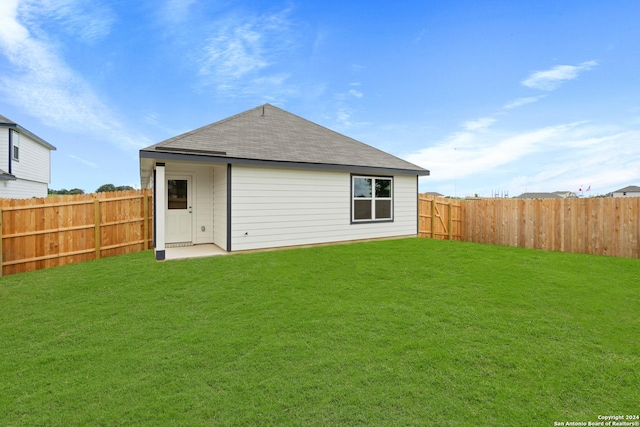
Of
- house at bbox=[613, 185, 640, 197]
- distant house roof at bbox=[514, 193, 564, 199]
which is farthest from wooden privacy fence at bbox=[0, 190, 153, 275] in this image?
distant house roof at bbox=[514, 193, 564, 199]

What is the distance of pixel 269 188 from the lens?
9.16 m

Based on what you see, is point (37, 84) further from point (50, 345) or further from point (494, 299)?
point (494, 299)

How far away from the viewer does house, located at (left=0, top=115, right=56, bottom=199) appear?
15.6 m

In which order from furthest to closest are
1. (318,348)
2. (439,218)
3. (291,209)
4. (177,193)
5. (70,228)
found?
(439,218)
(177,193)
(291,209)
(70,228)
(318,348)

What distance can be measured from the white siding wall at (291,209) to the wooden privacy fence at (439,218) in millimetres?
2461

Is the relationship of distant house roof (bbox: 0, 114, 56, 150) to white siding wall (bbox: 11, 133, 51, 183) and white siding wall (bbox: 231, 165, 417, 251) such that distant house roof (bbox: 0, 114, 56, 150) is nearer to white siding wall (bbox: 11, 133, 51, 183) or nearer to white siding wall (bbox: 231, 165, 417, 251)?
white siding wall (bbox: 11, 133, 51, 183)

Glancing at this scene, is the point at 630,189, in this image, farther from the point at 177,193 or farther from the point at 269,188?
the point at 177,193

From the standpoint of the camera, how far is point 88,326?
4.07m

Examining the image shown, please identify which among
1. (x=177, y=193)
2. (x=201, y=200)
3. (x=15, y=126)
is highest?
(x=15, y=126)

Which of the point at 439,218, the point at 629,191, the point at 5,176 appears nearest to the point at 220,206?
the point at 439,218

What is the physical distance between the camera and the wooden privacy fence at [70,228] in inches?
282

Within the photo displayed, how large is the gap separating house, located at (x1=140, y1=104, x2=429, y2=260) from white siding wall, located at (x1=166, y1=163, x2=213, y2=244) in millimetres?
31

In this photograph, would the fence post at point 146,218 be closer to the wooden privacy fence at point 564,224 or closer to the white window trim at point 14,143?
the wooden privacy fence at point 564,224

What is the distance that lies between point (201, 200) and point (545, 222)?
11.7 metres
